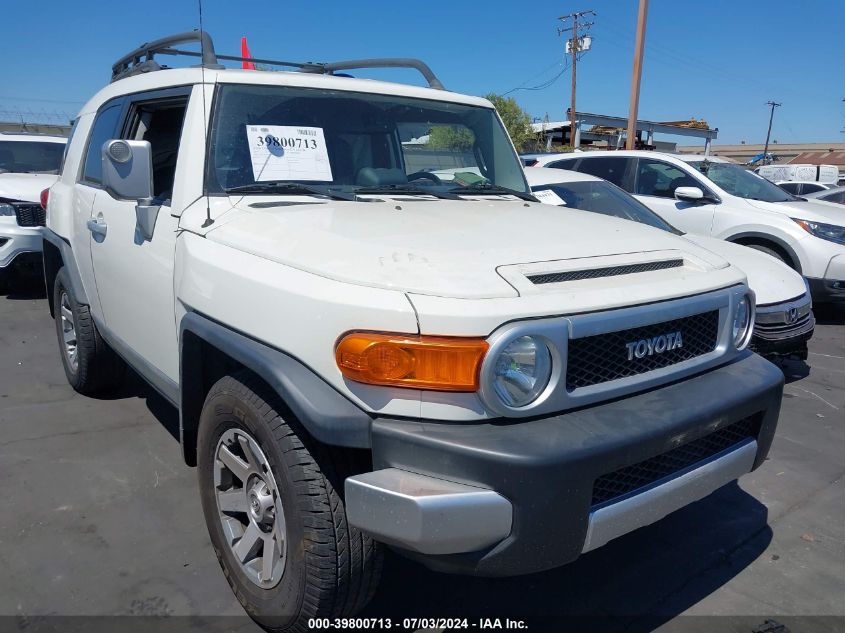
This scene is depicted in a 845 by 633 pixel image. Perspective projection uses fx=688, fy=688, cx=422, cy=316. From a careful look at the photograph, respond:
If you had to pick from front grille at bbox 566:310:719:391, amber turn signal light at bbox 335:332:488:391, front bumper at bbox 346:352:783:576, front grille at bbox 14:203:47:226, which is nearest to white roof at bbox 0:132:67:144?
front grille at bbox 14:203:47:226

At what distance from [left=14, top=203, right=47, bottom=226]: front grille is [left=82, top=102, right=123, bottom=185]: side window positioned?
11.3 ft

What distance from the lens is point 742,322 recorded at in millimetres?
2650

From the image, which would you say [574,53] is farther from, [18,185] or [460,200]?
[460,200]

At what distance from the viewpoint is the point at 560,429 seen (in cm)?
194

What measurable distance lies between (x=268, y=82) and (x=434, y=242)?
1.33 metres

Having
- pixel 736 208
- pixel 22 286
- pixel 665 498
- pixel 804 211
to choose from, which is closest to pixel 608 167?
pixel 736 208

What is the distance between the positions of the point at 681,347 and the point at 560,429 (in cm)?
69

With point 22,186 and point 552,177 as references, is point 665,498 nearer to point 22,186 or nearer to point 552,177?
point 552,177

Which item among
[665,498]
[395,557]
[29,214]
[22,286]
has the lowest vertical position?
[22,286]

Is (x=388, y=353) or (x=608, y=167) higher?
(x=608, y=167)

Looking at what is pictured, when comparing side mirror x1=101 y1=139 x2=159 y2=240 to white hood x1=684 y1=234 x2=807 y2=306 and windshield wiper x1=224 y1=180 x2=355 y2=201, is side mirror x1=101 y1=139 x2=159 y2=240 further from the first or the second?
white hood x1=684 y1=234 x2=807 y2=306

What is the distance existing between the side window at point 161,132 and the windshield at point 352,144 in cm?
30

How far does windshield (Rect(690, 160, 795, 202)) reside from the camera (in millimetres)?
7816

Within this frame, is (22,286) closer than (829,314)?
No
